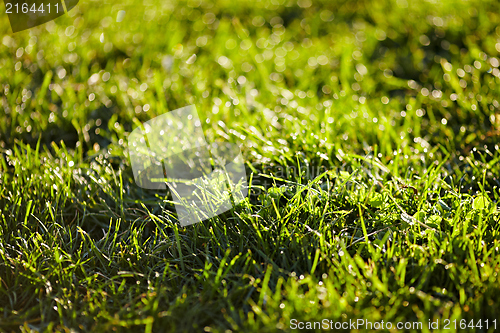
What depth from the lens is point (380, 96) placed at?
271 cm

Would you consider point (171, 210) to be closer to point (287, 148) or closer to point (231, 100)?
point (287, 148)

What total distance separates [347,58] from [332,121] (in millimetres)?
1016

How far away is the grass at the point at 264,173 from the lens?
1.35m

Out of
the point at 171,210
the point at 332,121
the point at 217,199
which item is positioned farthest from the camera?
the point at 332,121

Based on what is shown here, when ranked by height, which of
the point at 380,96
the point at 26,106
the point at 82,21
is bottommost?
the point at 380,96

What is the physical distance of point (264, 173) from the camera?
6.42ft

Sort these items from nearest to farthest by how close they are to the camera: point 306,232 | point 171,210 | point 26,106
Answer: point 306,232, point 171,210, point 26,106

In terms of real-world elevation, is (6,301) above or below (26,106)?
below

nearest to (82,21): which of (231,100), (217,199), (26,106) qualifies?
(26,106)

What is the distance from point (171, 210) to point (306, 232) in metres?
0.66

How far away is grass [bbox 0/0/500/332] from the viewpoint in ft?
4.44

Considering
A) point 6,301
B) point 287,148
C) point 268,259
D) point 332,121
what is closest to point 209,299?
point 268,259

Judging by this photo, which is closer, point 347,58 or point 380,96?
point 380,96

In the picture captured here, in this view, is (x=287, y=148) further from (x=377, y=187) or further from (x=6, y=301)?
(x=6, y=301)
